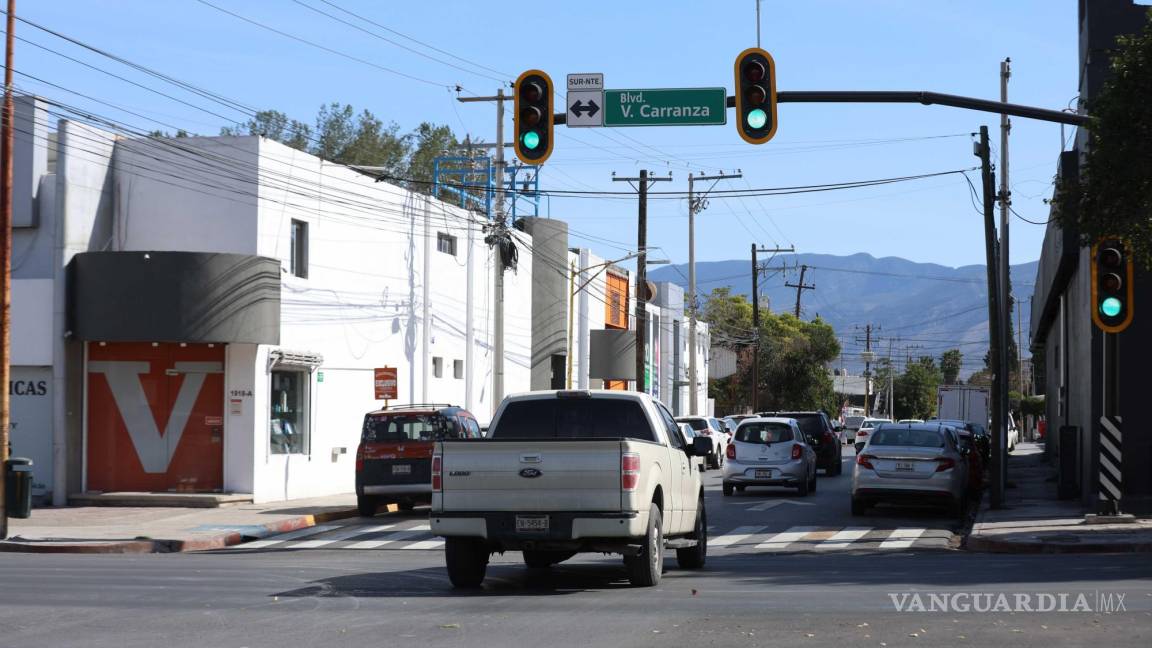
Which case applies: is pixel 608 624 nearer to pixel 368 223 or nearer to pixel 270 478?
pixel 270 478

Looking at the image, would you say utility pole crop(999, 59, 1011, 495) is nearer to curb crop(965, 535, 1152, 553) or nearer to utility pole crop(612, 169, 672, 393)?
curb crop(965, 535, 1152, 553)

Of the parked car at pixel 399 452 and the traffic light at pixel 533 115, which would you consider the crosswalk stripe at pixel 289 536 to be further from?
the traffic light at pixel 533 115

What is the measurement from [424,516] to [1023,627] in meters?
16.9

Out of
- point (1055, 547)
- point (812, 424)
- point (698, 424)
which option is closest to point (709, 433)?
point (698, 424)

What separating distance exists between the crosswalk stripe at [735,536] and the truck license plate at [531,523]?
23.1 feet

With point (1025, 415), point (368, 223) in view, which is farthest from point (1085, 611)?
point (1025, 415)

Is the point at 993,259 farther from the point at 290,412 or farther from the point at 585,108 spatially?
the point at 290,412

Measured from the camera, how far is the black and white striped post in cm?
2185

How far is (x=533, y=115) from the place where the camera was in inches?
674

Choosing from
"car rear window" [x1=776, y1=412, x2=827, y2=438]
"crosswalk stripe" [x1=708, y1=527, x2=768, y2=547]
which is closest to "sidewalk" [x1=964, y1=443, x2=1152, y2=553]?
"crosswalk stripe" [x1=708, y1=527, x2=768, y2=547]

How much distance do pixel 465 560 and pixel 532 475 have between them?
4.33 feet

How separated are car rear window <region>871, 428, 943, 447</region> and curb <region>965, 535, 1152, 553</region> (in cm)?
531

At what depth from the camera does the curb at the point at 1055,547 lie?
59.0 ft

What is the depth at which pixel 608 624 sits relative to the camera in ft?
36.9
